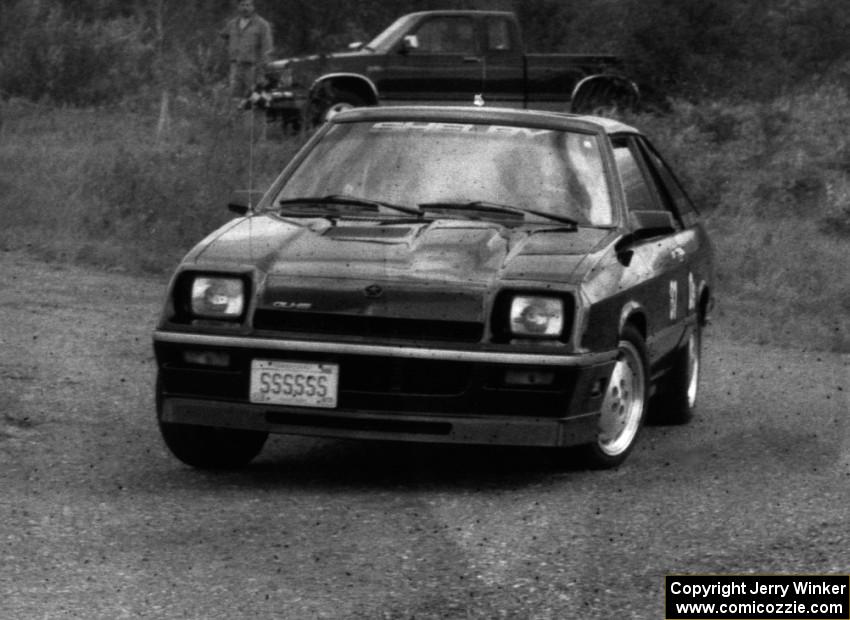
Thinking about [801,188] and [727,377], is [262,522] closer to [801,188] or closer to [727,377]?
[727,377]

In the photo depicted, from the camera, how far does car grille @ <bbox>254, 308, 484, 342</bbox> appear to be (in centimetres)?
676

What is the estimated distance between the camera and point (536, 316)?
22.4 feet

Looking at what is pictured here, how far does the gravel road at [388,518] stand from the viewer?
17.3ft

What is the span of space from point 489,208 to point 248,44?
14.5 meters

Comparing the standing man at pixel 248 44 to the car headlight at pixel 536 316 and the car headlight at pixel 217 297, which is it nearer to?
the car headlight at pixel 217 297

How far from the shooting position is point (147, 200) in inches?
664

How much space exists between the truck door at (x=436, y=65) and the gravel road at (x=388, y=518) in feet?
45.6

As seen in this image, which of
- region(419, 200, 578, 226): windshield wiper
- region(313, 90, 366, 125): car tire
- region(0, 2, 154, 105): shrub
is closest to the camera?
region(419, 200, 578, 226): windshield wiper

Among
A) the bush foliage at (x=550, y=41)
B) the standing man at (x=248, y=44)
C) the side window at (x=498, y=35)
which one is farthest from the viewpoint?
the bush foliage at (x=550, y=41)

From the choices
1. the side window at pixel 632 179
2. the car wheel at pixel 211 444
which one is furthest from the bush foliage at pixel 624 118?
the car wheel at pixel 211 444

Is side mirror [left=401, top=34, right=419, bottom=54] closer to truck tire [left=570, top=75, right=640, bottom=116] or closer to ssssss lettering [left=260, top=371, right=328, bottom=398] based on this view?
truck tire [left=570, top=75, right=640, bottom=116]

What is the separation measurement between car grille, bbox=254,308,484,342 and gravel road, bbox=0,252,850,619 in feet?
1.86

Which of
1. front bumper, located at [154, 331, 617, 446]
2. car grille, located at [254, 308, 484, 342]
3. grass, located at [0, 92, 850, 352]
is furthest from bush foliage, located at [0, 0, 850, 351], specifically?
car grille, located at [254, 308, 484, 342]

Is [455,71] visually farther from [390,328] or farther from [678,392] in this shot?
[390,328]
